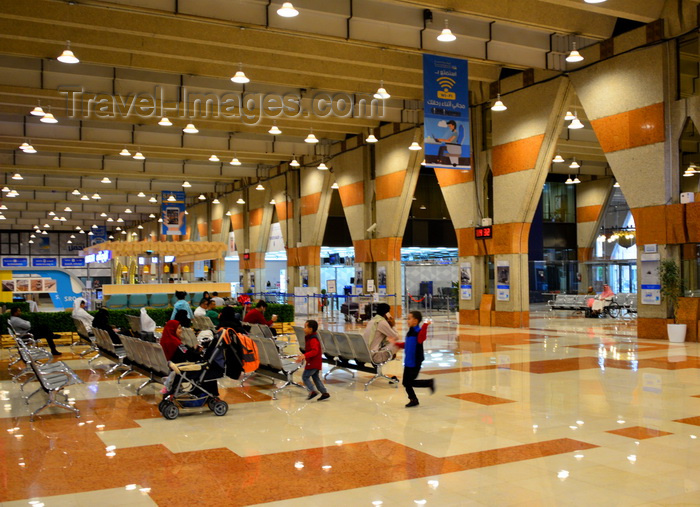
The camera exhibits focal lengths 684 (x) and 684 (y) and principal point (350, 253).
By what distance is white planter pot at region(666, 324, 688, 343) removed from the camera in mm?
15664

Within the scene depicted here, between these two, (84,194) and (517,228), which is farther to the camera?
(84,194)

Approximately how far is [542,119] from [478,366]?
1016 centimetres

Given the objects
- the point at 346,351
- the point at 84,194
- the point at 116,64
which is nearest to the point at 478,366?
the point at 346,351

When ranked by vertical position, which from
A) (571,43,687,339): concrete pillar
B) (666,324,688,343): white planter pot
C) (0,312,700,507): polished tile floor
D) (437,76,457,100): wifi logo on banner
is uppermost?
(437,76,457,100): wifi logo on banner

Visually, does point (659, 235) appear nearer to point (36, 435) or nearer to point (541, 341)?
point (541, 341)

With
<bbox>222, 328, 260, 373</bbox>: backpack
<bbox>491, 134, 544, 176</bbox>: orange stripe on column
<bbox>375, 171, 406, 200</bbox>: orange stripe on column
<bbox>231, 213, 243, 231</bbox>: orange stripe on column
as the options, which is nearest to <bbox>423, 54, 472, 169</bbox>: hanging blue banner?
<bbox>491, 134, 544, 176</bbox>: orange stripe on column

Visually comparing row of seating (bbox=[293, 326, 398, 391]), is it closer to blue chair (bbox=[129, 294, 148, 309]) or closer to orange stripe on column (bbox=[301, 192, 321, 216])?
blue chair (bbox=[129, 294, 148, 309])

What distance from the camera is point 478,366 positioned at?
12.5m

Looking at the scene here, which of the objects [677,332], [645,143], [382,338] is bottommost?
[677,332]

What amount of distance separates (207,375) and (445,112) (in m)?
10.9

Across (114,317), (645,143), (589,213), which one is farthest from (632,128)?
(589,213)

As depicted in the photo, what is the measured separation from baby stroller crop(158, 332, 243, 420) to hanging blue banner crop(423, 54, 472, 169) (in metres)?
9.81

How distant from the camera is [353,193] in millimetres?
29719

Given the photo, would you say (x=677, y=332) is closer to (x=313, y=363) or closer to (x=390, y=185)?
(x=313, y=363)
